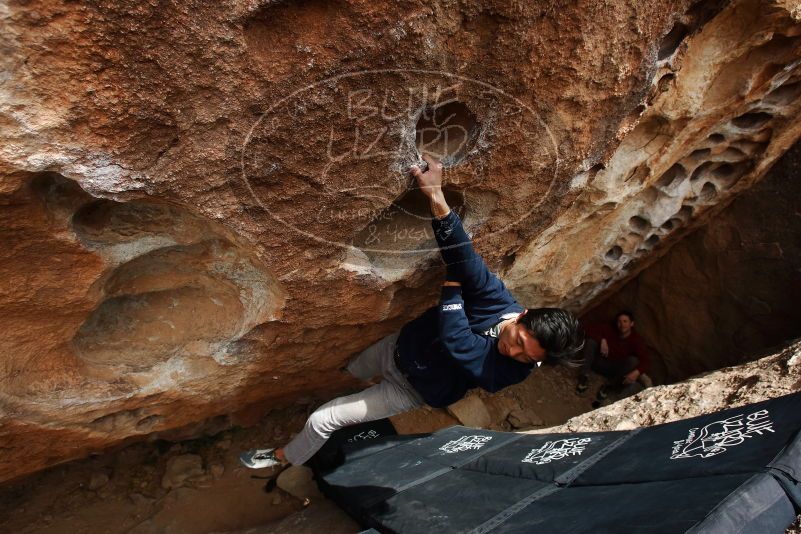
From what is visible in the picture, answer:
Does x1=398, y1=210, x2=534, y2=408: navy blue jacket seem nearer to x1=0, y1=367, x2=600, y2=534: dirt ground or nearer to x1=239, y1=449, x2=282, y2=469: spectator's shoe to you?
x1=0, y1=367, x2=600, y2=534: dirt ground

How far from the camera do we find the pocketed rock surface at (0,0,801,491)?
114cm

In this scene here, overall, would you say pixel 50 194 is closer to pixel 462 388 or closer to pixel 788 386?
pixel 462 388

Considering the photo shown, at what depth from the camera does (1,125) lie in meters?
1.07

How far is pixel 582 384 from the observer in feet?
12.4

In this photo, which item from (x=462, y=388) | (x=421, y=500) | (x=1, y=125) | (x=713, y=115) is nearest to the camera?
(x=1, y=125)

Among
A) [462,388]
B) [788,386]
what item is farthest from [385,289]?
[788,386]

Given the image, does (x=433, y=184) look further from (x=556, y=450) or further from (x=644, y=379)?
(x=644, y=379)

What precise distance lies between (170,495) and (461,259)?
200 cm

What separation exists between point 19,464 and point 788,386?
2947 mm

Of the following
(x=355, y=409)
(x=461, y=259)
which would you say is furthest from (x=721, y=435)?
(x=355, y=409)

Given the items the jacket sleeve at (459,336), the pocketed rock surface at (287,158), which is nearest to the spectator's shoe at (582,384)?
the pocketed rock surface at (287,158)

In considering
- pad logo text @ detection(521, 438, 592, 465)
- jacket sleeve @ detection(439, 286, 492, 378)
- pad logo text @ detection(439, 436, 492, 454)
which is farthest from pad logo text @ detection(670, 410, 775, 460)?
pad logo text @ detection(439, 436, 492, 454)

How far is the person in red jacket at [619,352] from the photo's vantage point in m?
3.67

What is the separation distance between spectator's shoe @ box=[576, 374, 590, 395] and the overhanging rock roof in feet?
5.59
